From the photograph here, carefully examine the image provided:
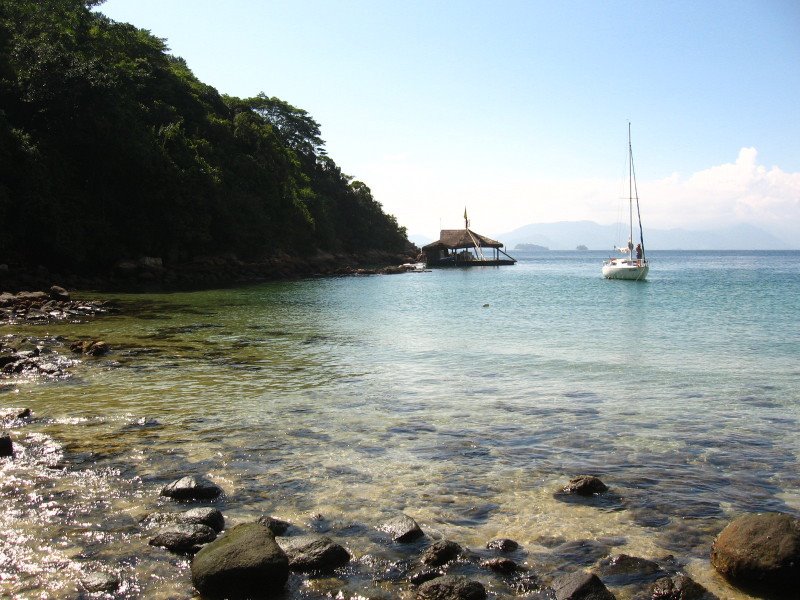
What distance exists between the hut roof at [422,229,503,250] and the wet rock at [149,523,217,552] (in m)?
83.9

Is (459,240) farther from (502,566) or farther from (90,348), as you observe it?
(502,566)

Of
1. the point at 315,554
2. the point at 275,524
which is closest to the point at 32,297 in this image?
the point at 275,524

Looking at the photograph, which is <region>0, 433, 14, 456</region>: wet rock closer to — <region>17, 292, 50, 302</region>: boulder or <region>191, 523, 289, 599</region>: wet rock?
<region>191, 523, 289, 599</region>: wet rock

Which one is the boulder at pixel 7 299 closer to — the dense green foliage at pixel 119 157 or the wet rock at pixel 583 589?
the dense green foliage at pixel 119 157

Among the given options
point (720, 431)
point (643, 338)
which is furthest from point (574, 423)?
point (643, 338)

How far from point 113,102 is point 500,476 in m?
40.7

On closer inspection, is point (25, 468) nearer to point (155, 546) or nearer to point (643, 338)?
point (155, 546)

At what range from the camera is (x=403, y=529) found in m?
5.62

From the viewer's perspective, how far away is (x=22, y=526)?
5.65 meters

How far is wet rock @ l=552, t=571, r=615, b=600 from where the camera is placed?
447 centimetres

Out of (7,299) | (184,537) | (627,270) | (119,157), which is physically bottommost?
(184,537)

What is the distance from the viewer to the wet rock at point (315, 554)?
16.4 ft

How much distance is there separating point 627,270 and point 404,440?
5271cm

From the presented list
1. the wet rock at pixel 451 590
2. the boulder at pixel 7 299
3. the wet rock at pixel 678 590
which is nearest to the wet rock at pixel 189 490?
the wet rock at pixel 451 590
